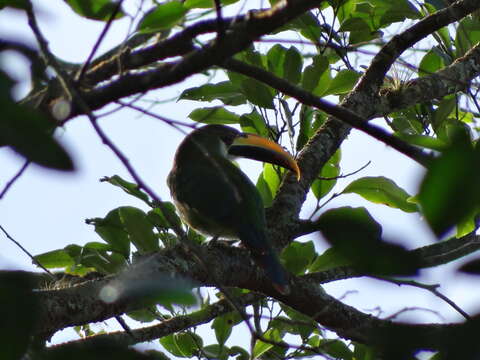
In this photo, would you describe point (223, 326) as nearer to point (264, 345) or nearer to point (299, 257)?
point (264, 345)

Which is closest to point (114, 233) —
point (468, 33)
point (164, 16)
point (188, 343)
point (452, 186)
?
point (188, 343)

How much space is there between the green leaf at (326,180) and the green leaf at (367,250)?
295 cm

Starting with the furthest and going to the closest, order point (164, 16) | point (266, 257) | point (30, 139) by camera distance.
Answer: point (266, 257), point (164, 16), point (30, 139)

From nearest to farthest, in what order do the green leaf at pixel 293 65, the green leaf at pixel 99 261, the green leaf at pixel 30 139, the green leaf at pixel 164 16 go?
the green leaf at pixel 30 139, the green leaf at pixel 164 16, the green leaf at pixel 99 261, the green leaf at pixel 293 65

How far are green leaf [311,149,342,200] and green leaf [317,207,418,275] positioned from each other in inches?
116

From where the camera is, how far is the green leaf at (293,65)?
3729 mm

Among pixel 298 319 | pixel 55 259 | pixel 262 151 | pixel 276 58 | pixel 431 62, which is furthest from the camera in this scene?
pixel 262 151

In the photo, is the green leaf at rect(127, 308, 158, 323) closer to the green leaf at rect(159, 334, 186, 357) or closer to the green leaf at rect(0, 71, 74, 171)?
the green leaf at rect(159, 334, 186, 357)

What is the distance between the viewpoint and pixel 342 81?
3.89 metres

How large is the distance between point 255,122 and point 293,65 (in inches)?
17.7

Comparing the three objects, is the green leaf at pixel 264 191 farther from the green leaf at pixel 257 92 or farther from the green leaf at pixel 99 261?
the green leaf at pixel 99 261

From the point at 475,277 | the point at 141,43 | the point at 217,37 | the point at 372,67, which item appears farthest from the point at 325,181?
the point at 475,277

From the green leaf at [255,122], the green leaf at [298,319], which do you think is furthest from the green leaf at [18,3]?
the green leaf at [255,122]

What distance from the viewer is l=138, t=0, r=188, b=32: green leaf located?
1862mm
